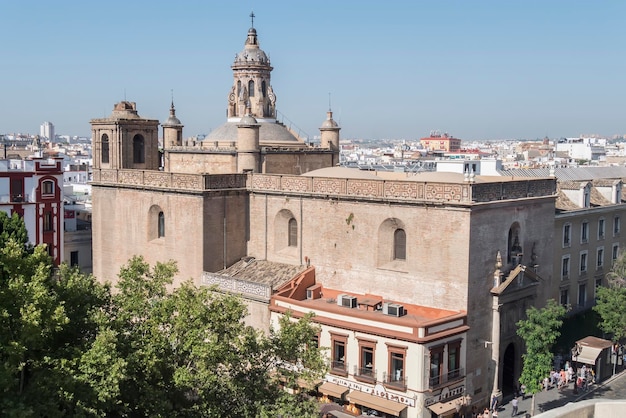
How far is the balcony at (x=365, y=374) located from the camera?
32.9m

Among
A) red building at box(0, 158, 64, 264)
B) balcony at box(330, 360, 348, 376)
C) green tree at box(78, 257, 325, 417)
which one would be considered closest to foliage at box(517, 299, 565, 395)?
balcony at box(330, 360, 348, 376)

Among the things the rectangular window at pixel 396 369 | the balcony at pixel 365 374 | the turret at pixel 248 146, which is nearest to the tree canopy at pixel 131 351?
the rectangular window at pixel 396 369

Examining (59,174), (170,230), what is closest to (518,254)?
(170,230)

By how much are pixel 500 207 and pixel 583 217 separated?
14.3 metres

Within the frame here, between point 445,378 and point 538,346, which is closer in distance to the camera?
point 445,378

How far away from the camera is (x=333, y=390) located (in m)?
33.6

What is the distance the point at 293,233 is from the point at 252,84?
43.7ft

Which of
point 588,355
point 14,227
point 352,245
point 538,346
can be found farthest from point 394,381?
point 14,227

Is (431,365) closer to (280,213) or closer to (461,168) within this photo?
(280,213)

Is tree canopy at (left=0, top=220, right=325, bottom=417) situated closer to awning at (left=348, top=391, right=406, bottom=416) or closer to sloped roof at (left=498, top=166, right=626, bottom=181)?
awning at (left=348, top=391, right=406, bottom=416)

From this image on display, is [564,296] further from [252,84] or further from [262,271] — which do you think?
[252,84]

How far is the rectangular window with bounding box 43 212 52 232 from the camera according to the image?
180 ft

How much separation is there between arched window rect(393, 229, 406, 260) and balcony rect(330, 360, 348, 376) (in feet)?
19.6

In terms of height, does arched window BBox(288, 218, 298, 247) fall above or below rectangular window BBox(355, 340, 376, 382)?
above
